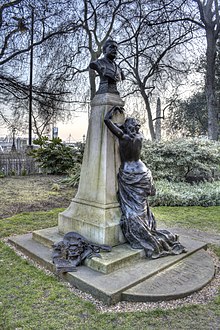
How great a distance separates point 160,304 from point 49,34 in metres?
13.8

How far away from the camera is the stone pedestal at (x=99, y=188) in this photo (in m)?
3.41

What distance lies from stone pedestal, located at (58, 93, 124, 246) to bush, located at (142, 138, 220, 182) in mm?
5898

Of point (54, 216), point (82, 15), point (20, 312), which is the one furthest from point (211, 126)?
point (20, 312)

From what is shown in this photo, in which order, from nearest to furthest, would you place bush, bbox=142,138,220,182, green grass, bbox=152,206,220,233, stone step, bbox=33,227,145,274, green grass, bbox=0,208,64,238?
1. stone step, bbox=33,227,145,274
2. green grass, bbox=0,208,64,238
3. green grass, bbox=152,206,220,233
4. bush, bbox=142,138,220,182

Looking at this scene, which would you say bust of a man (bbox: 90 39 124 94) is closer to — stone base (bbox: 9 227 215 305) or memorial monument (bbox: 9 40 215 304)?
memorial monument (bbox: 9 40 215 304)

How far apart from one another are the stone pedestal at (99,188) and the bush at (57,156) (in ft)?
29.3

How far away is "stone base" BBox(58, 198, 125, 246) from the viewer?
334 centimetres

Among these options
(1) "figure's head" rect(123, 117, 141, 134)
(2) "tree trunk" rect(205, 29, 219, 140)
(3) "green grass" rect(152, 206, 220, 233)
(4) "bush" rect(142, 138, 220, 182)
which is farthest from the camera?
(2) "tree trunk" rect(205, 29, 219, 140)

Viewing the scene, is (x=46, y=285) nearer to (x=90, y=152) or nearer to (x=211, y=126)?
(x=90, y=152)

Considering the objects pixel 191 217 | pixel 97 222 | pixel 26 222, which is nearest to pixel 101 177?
pixel 97 222

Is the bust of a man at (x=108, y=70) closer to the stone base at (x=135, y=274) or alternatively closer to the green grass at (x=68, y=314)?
the stone base at (x=135, y=274)

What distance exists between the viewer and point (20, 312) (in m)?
2.35

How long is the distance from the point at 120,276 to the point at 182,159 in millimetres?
7162

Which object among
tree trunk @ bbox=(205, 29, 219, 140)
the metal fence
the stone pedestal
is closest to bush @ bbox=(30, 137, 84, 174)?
the metal fence
